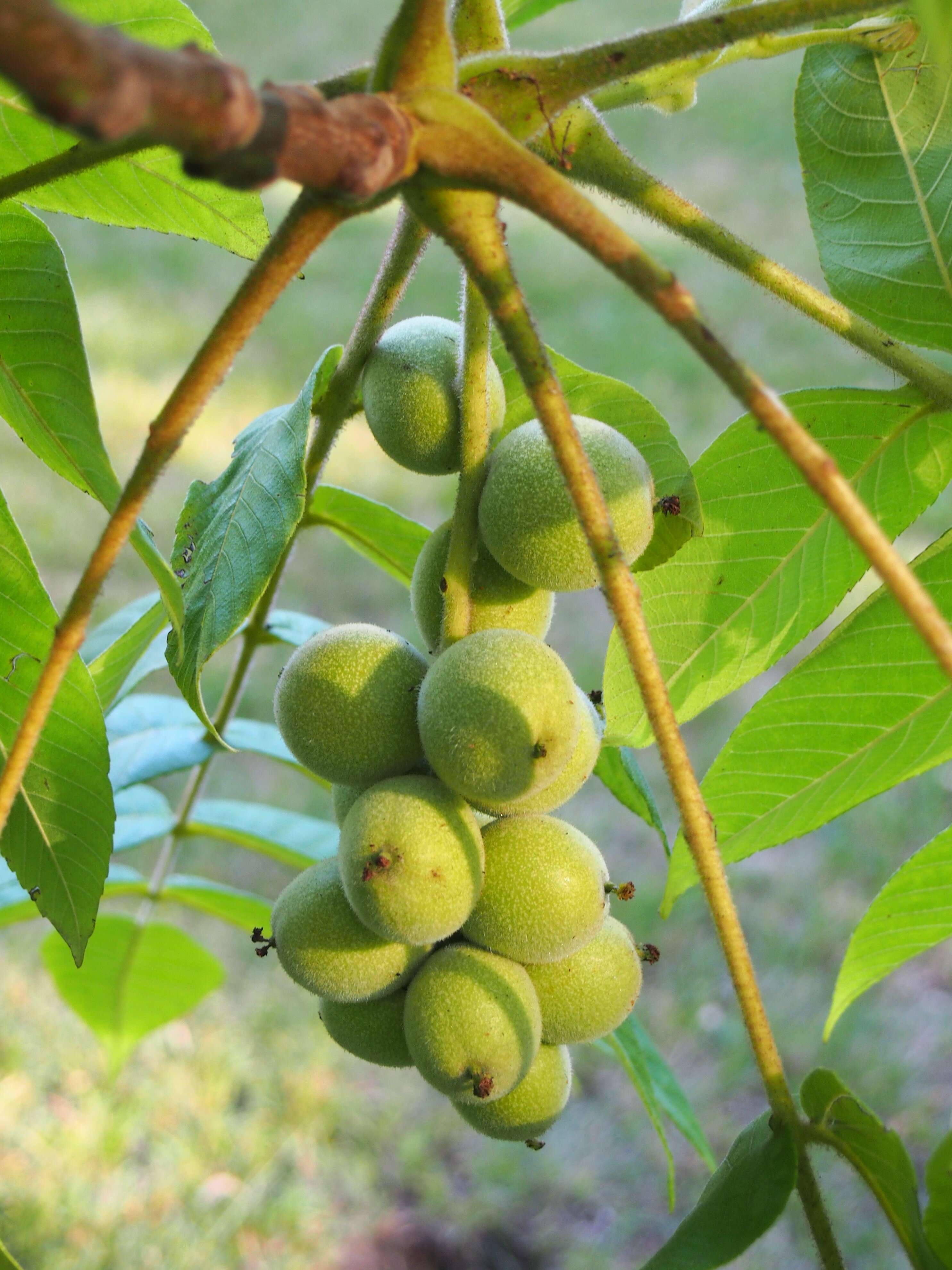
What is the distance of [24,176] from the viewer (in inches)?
40.8

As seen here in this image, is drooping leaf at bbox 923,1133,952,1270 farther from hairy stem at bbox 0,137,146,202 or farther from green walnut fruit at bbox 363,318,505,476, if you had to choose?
hairy stem at bbox 0,137,146,202

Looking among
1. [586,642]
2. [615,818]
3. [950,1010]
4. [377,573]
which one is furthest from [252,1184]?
[377,573]

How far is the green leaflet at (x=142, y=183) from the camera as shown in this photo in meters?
1.23

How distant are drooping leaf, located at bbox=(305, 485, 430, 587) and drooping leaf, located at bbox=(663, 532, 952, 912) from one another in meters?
0.46

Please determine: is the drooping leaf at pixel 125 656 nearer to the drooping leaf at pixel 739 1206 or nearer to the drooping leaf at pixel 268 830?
the drooping leaf at pixel 268 830

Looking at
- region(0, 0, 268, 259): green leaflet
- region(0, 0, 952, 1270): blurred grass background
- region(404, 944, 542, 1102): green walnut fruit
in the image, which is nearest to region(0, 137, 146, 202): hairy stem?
region(0, 0, 268, 259): green leaflet

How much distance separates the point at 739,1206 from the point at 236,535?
0.72 metres

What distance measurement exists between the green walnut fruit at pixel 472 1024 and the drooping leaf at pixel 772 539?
11.8 inches

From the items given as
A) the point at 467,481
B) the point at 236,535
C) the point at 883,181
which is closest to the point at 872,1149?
the point at 467,481

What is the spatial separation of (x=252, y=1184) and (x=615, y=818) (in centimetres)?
176

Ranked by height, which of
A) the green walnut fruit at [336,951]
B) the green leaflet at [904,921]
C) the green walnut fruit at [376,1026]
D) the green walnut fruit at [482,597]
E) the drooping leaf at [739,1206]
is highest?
the green walnut fruit at [482,597]

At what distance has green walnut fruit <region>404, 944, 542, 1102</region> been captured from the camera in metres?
1.03

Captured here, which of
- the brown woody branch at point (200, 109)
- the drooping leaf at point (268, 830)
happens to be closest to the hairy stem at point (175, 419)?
the brown woody branch at point (200, 109)

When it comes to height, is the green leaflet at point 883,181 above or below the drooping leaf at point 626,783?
above
